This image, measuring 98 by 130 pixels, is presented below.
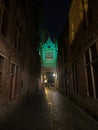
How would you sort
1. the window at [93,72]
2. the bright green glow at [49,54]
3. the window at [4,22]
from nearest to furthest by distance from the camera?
the window at [93,72] < the window at [4,22] < the bright green glow at [49,54]

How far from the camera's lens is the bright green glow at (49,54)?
76.8ft

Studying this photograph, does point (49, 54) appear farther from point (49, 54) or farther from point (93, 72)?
point (93, 72)

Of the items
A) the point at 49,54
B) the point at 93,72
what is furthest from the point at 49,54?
the point at 93,72

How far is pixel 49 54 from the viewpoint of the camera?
2403 centimetres

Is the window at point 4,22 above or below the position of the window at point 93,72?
above

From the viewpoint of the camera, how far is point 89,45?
494 cm

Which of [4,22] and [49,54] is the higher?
[49,54]

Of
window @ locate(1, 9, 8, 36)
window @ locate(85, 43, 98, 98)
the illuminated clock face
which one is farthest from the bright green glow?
window @ locate(85, 43, 98, 98)

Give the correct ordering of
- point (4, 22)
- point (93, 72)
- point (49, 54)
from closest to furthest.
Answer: point (93, 72) < point (4, 22) < point (49, 54)

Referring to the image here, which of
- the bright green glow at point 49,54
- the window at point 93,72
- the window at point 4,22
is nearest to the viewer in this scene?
the window at point 93,72

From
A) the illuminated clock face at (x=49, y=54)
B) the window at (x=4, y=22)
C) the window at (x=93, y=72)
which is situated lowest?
the window at (x=93, y=72)

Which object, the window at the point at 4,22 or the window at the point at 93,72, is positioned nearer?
the window at the point at 93,72

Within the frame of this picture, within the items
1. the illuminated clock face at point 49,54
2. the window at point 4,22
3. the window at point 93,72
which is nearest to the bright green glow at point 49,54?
the illuminated clock face at point 49,54

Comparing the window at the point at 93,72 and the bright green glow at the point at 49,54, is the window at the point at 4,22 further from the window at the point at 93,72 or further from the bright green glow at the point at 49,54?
the bright green glow at the point at 49,54
